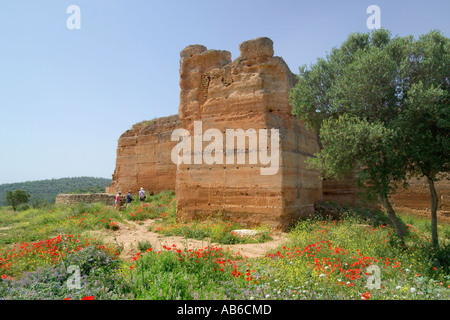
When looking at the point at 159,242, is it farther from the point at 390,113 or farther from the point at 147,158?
the point at 147,158

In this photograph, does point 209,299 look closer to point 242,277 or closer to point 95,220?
point 242,277

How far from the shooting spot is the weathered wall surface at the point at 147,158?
51.6 feet

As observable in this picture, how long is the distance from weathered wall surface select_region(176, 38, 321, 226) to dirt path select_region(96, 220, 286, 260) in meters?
1.39

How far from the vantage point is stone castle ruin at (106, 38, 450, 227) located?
8.62 meters

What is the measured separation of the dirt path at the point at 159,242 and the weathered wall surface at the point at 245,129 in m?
1.39

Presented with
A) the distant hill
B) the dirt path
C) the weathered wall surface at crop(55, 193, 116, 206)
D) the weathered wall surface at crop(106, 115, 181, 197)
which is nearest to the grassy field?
the dirt path

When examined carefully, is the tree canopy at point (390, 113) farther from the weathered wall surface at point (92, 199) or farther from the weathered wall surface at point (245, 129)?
the weathered wall surface at point (92, 199)

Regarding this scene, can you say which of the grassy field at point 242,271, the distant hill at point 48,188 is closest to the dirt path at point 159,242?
the grassy field at point 242,271

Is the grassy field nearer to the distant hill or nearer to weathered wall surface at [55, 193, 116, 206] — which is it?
weathered wall surface at [55, 193, 116, 206]

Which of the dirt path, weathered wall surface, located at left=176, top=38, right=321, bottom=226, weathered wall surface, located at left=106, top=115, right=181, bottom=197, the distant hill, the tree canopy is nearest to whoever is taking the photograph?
the tree canopy

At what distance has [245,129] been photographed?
29.8 ft

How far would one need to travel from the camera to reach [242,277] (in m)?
4.35

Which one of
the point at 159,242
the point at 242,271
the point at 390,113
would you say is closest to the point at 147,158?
the point at 159,242

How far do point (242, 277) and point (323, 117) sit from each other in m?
4.54
